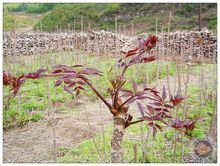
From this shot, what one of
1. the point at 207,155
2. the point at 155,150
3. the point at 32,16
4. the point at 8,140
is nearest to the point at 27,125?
the point at 8,140

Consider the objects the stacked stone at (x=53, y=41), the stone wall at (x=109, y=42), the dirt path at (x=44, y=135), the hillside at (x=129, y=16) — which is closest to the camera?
the dirt path at (x=44, y=135)

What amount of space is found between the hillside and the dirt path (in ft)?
23.3

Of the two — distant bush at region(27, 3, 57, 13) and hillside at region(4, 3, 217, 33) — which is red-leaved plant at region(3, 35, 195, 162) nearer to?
hillside at region(4, 3, 217, 33)

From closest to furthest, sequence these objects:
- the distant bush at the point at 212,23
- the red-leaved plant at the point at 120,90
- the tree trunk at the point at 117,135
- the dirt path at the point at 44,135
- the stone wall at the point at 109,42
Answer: the red-leaved plant at the point at 120,90, the tree trunk at the point at 117,135, the dirt path at the point at 44,135, the stone wall at the point at 109,42, the distant bush at the point at 212,23

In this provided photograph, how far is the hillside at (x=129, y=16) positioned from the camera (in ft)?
34.5

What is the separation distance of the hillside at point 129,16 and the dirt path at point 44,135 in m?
7.10

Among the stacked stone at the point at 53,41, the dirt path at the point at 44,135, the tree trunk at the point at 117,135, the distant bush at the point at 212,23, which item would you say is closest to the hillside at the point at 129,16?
the distant bush at the point at 212,23

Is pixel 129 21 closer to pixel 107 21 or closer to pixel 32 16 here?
pixel 107 21

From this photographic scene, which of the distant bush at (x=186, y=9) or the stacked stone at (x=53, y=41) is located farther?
the distant bush at (x=186, y=9)

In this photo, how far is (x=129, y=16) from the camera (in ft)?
40.5

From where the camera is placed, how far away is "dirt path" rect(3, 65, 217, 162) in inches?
102

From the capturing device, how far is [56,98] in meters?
3.89

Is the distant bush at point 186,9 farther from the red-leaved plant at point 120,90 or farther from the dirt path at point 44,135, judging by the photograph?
the red-leaved plant at point 120,90

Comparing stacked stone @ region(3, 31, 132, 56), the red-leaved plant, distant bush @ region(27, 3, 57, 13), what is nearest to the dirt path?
the red-leaved plant
